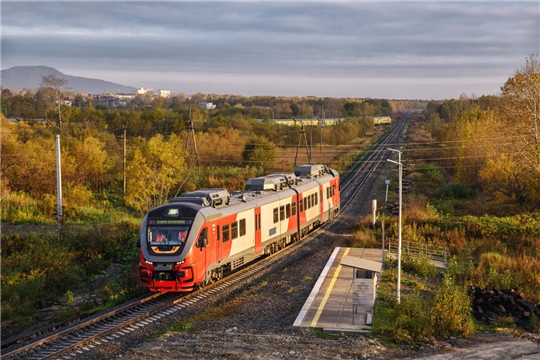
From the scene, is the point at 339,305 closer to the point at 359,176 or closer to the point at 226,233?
the point at 226,233

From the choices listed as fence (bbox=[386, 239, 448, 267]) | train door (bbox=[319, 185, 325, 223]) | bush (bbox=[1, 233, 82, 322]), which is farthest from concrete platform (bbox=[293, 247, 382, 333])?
train door (bbox=[319, 185, 325, 223])

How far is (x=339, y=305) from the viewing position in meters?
17.2

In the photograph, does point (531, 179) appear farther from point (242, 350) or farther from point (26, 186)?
point (26, 186)

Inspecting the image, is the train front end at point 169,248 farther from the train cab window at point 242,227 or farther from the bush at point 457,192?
the bush at point 457,192

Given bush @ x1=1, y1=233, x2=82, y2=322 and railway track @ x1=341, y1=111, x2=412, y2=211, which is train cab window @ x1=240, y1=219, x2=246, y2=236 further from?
railway track @ x1=341, y1=111, x2=412, y2=211

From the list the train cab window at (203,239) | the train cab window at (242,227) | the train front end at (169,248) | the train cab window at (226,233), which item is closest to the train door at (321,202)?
the train cab window at (242,227)

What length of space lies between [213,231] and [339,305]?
194 inches

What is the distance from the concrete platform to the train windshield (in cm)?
436

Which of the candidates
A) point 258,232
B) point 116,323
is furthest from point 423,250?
point 116,323

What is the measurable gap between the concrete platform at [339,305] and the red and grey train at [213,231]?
3541 mm

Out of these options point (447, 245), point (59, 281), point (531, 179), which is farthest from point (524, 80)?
point (59, 281)

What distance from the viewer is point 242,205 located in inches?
874

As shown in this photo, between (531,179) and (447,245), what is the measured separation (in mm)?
12573

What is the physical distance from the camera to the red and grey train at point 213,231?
18.2 meters
